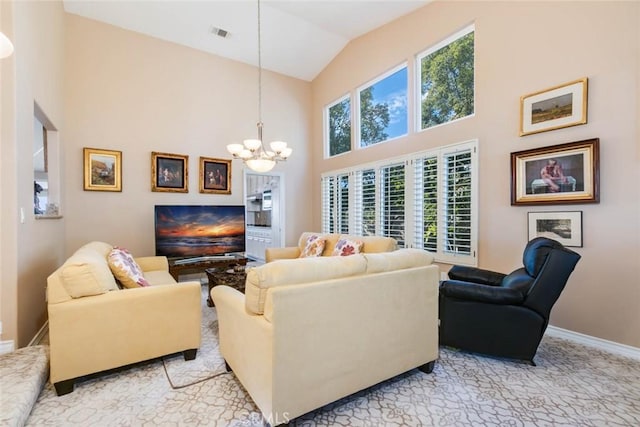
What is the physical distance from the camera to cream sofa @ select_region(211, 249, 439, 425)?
5.36 feet

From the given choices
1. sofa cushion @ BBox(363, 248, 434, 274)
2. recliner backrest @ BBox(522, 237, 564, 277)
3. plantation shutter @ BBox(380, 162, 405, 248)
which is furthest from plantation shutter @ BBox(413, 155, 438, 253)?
sofa cushion @ BBox(363, 248, 434, 274)

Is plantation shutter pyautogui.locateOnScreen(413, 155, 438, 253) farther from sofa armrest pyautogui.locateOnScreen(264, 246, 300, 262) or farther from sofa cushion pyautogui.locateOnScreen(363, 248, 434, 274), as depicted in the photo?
sofa cushion pyautogui.locateOnScreen(363, 248, 434, 274)

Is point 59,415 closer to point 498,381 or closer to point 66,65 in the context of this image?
point 498,381

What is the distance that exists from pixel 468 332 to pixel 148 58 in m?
6.00

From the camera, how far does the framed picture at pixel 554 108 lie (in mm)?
2885

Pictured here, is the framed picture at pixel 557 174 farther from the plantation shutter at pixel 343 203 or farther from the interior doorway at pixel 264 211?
the interior doorway at pixel 264 211

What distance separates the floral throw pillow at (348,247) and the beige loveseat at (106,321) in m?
2.05

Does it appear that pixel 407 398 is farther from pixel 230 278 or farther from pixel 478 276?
pixel 230 278

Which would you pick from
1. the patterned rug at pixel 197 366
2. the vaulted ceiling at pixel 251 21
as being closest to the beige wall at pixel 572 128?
the vaulted ceiling at pixel 251 21

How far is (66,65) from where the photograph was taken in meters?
4.36

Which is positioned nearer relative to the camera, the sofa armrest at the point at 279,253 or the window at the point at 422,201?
the window at the point at 422,201

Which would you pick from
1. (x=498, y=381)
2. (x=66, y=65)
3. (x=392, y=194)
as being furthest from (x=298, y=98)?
(x=498, y=381)

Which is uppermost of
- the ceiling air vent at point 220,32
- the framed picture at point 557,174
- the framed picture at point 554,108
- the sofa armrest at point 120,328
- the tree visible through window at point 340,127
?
the ceiling air vent at point 220,32

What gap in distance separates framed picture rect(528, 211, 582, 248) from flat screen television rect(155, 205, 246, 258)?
429 centimetres
